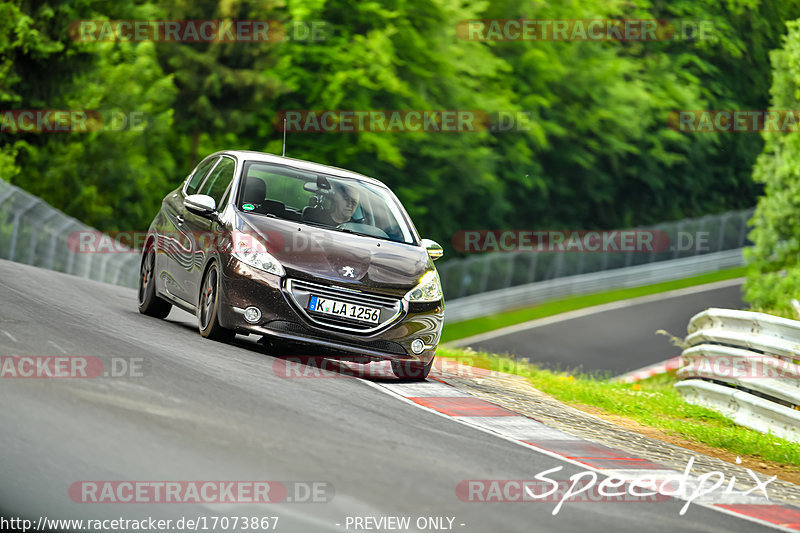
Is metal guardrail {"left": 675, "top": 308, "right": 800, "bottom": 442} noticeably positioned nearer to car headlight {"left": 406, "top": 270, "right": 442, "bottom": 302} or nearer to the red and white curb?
the red and white curb

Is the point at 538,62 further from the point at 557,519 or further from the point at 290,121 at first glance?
the point at 557,519

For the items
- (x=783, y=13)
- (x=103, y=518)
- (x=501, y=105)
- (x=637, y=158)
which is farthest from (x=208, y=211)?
(x=637, y=158)

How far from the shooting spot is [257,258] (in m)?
9.55

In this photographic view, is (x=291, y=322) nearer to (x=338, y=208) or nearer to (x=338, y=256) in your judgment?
(x=338, y=256)

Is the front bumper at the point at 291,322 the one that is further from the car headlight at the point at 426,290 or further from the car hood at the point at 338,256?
the car hood at the point at 338,256

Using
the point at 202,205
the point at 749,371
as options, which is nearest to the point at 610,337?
the point at 749,371

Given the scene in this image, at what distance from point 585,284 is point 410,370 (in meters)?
34.6

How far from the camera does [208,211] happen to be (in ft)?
34.3

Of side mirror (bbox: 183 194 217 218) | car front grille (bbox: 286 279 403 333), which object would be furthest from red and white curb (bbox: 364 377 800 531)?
side mirror (bbox: 183 194 217 218)

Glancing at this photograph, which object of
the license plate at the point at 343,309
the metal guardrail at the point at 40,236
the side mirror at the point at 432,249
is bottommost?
the metal guardrail at the point at 40,236

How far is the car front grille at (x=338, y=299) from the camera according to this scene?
9430 millimetres

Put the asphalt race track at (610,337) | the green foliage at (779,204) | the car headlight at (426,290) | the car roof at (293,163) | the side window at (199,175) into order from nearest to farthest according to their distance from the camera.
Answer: the car headlight at (426,290) < the car roof at (293,163) < the side window at (199,175) < the green foliage at (779,204) < the asphalt race track at (610,337)

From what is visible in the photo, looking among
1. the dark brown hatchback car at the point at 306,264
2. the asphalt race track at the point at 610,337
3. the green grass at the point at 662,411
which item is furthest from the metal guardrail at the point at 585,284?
the dark brown hatchback car at the point at 306,264

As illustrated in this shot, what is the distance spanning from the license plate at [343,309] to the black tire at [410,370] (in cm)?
91
